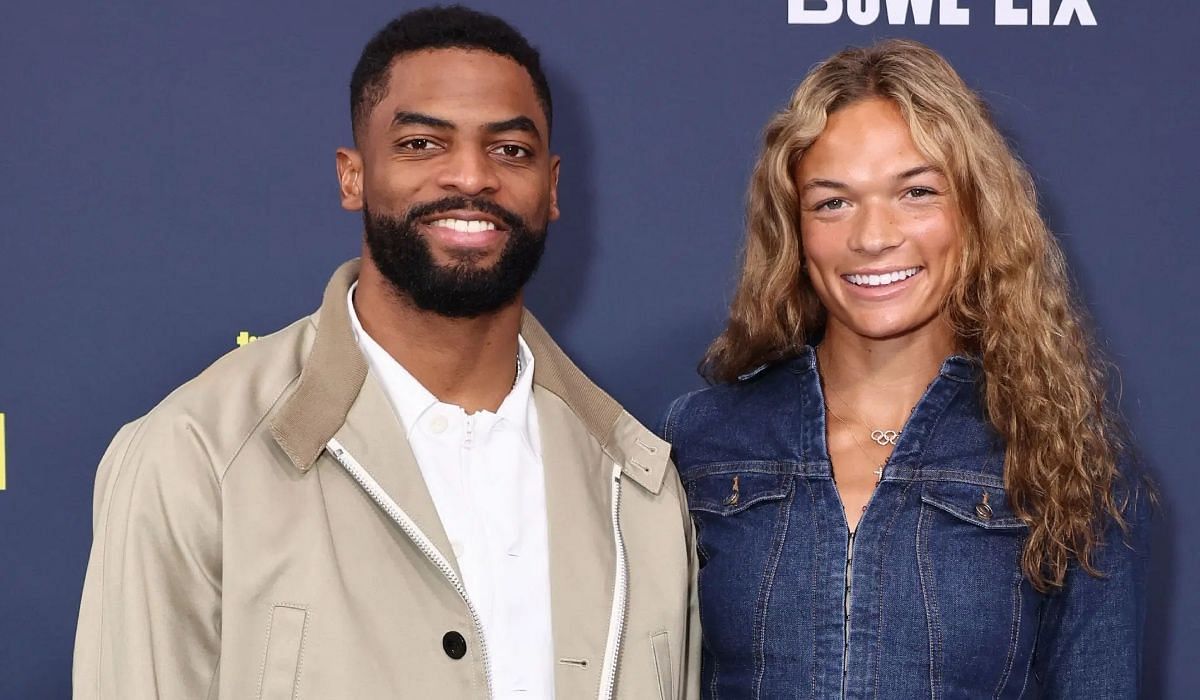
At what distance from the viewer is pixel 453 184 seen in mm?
1595

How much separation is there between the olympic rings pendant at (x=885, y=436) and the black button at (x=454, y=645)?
597mm

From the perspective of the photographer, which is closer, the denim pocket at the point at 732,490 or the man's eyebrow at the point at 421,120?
the man's eyebrow at the point at 421,120

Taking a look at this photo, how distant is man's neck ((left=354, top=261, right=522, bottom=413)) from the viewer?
5.39 feet

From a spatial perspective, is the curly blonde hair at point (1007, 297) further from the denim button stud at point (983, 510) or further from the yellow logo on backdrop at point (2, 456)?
the yellow logo on backdrop at point (2, 456)

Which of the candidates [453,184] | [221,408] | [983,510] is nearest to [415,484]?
[221,408]

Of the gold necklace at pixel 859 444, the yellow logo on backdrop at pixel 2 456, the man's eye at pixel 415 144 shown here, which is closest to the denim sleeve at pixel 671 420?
the gold necklace at pixel 859 444

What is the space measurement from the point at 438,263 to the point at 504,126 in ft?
0.63

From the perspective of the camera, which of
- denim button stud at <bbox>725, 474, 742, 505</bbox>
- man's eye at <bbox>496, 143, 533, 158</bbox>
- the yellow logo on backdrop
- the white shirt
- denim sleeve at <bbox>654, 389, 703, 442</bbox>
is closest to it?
the white shirt

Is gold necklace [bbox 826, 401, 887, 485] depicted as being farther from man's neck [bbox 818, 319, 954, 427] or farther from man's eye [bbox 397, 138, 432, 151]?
man's eye [bbox 397, 138, 432, 151]

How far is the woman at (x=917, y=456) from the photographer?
1.61 m

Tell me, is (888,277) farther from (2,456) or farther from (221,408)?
(2,456)

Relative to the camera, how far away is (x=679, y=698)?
5.81 ft

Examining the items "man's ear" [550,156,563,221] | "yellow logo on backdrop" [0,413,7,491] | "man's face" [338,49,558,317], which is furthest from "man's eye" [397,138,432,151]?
"yellow logo on backdrop" [0,413,7,491]

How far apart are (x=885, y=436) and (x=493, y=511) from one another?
516mm
